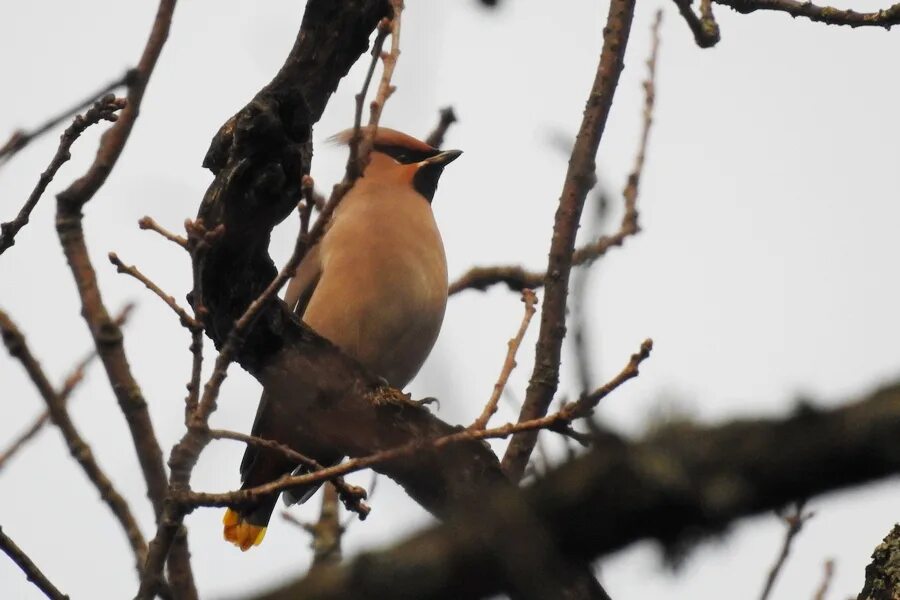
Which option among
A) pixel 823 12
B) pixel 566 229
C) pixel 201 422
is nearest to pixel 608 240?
pixel 566 229

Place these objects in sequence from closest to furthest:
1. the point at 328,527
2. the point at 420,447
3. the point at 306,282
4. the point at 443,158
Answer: the point at 420,447 → the point at 306,282 → the point at 328,527 → the point at 443,158

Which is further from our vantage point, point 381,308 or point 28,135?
point 381,308

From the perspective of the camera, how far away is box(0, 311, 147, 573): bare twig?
3.34m

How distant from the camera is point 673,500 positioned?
1.47 meters

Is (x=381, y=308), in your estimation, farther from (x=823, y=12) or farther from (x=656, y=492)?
(x=656, y=492)

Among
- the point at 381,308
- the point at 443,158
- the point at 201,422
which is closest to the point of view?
the point at 201,422

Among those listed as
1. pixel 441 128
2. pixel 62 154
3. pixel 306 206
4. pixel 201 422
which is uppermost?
pixel 441 128

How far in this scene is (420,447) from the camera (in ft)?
8.90

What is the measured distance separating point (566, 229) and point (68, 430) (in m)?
1.61

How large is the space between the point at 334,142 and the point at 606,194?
9.74 ft

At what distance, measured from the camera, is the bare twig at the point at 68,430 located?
3340 millimetres

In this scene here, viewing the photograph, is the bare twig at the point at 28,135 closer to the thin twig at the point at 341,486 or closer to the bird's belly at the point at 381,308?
the thin twig at the point at 341,486

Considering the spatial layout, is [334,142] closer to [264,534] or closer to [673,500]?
[264,534]

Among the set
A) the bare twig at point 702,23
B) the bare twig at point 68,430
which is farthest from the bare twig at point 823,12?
the bare twig at point 68,430
